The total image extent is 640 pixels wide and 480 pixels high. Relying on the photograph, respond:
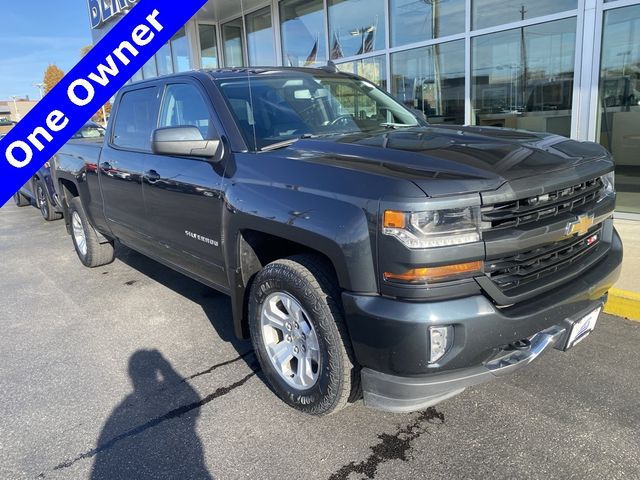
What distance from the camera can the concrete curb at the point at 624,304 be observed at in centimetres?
399

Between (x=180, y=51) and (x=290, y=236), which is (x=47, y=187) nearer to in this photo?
(x=290, y=236)

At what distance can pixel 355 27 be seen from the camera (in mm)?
10172

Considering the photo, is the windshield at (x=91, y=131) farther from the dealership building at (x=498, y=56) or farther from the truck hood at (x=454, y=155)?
the truck hood at (x=454, y=155)

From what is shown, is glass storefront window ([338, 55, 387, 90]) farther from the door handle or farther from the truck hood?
the truck hood

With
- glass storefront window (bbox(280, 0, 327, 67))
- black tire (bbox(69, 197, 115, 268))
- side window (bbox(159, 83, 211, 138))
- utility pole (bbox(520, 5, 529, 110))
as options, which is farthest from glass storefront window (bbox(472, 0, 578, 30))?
black tire (bbox(69, 197, 115, 268))

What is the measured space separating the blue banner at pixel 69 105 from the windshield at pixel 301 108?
8.29 feet

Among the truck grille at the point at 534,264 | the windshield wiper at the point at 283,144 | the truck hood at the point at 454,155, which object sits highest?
the windshield wiper at the point at 283,144

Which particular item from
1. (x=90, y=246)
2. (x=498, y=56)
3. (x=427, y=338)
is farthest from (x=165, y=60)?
(x=427, y=338)

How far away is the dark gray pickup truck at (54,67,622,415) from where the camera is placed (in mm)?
2227

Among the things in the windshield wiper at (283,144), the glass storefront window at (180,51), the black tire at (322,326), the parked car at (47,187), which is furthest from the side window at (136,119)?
the glass storefront window at (180,51)

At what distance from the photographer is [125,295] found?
5203 millimetres

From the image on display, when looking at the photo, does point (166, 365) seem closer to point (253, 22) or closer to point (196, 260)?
point (196, 260)

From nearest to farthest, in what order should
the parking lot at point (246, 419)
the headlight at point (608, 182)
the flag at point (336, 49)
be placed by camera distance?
the parking lot at point (246, 419) → the headlight at point (608, 182) → the flag at point (336, 49)

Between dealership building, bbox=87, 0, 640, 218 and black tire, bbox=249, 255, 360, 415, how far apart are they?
5.61 metres
